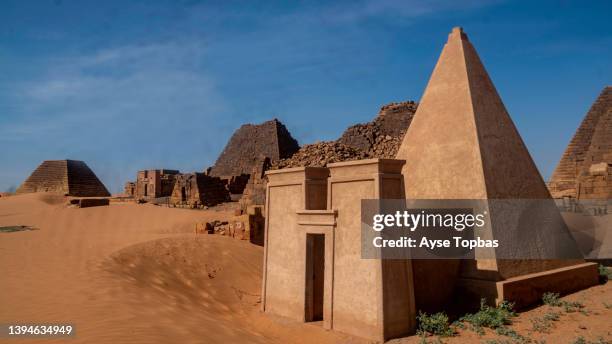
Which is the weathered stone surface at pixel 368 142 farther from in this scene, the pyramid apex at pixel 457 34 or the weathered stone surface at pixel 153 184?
the weathered stone surface at pixel 153 184

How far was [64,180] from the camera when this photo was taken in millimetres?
36625

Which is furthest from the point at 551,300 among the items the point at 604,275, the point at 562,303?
the point at 604,275

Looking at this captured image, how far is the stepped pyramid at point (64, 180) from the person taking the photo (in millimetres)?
36594

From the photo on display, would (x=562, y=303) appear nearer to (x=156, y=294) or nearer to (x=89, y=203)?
(x=156, y=294)

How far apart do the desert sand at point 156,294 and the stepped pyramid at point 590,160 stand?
8.12 metres

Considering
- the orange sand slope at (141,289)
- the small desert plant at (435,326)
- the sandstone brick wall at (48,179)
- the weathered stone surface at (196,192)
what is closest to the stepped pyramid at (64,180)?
the sandstone brick wall at (48,179)

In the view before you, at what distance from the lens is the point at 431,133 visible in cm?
950

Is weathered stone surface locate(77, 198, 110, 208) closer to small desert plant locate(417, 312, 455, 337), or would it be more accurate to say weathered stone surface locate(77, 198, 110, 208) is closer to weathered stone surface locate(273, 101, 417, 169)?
weathered stone surface locate(273, 101, 417, 169)

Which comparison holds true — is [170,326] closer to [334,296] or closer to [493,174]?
[334,296]

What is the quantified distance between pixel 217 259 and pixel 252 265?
0.89m

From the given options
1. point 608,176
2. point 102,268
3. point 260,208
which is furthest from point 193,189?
point 608,176

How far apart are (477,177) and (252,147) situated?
44.0 metres

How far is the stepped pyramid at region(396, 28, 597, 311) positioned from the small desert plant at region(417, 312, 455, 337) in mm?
580

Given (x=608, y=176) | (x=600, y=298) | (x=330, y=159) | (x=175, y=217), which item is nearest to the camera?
(x=600, y=298)
